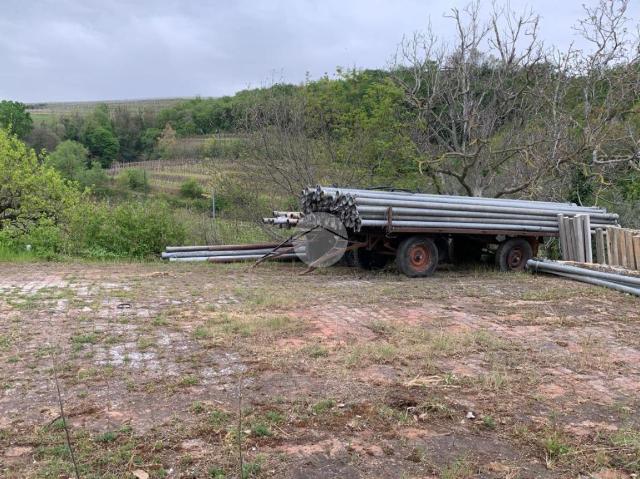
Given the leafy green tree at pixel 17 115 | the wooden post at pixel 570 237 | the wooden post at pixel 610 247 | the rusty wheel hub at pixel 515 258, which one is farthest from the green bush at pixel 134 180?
the wooden post at pixel 610 247

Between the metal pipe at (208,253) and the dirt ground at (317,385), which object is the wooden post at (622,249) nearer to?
the dirt ground at (317,385)

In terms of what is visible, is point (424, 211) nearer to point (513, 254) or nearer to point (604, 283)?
point (513, 254)

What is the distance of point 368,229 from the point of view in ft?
34.0

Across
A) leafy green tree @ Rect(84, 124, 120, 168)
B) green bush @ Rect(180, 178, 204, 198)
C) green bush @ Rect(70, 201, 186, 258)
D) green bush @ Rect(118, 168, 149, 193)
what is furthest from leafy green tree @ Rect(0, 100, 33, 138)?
green bush @ Rect(70, 201, 186, 258)

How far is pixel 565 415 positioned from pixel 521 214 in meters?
8.21

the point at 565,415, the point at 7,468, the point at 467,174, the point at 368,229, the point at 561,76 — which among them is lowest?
the point at 565,415

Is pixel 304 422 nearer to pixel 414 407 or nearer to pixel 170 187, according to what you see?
pixel 414 407

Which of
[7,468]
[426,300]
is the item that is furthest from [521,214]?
[7,468]

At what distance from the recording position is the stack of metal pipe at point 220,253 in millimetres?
12797

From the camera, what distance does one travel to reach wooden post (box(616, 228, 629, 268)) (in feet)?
37.2

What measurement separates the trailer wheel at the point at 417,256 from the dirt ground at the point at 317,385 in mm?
2389

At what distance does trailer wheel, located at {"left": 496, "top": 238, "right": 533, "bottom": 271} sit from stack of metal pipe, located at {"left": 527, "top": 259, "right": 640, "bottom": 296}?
30 centimetres

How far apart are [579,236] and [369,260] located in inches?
172

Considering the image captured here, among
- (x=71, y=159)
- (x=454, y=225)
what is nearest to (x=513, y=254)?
(x=454, y=225)
